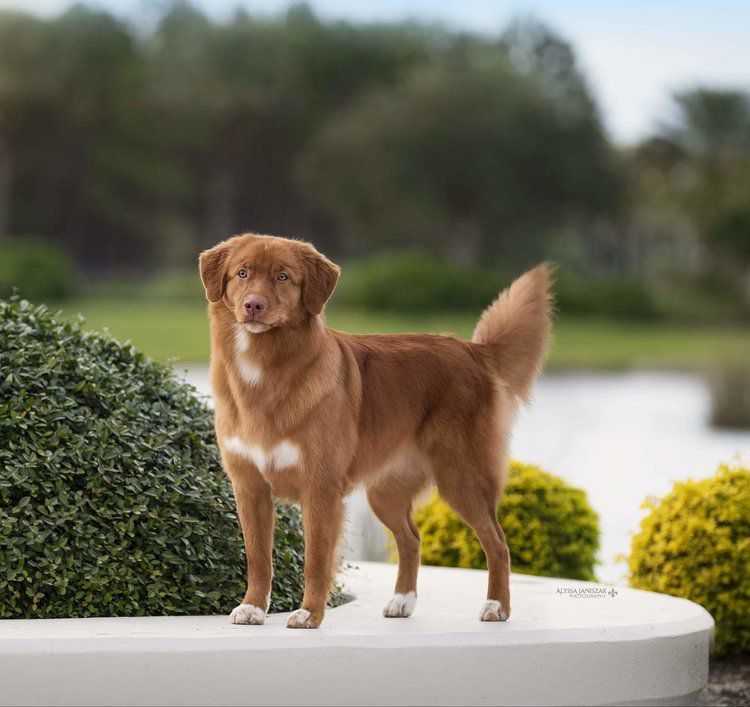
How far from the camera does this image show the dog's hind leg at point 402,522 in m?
5.15

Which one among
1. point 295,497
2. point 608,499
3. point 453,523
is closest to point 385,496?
point 295,497

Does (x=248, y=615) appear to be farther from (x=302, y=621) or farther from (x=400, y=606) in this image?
(x=400, y=606)

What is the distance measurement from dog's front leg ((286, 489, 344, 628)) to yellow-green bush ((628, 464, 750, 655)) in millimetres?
2679

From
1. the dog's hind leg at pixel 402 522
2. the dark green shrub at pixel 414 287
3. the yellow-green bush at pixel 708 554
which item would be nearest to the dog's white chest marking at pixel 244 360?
the dog's hind leg at pixel 402 522

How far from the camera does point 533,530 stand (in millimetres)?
6895

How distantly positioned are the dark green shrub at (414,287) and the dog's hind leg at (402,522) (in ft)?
105

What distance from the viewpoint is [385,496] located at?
5.21 metres

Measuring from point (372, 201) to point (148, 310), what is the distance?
13.6 m

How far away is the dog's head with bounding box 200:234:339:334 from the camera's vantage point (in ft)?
14.1

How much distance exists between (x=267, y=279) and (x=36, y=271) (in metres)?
35.2

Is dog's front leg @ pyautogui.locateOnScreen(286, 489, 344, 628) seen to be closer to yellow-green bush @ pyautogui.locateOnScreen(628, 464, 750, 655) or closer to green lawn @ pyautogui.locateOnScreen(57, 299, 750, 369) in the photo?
yellow-green bush @ pyautogui.locateOnScreen(628, 464, 750, 655)

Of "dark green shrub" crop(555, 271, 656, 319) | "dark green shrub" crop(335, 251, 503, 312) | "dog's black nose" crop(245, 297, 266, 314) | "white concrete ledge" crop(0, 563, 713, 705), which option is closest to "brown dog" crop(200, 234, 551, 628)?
"dog's black nose" crop(245, 297, 266, 314)

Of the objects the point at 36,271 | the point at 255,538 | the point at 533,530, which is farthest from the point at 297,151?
the point at 255,538

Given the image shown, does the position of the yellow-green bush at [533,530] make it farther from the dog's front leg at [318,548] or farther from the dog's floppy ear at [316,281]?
the dog's floppy ear at [316,281]
